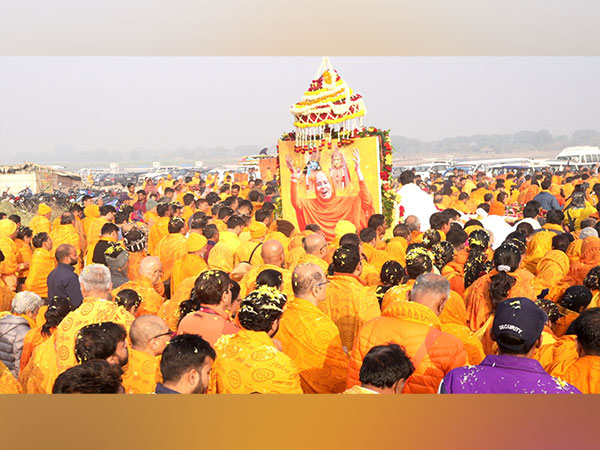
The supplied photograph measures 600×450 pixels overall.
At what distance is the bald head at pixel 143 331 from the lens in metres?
3.20

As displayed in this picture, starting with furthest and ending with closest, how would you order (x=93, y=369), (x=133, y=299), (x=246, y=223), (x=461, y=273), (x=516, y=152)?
(x=516, y=152), (x=246, y=223), (x=461, y=273), (x=133, y=299), (x=93, y=369)

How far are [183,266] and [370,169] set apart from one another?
3.88 m

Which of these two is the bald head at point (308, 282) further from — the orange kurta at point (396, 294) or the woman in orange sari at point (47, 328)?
the woman in orange sari at point (47, 328)

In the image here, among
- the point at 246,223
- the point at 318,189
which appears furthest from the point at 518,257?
the point at 318,189

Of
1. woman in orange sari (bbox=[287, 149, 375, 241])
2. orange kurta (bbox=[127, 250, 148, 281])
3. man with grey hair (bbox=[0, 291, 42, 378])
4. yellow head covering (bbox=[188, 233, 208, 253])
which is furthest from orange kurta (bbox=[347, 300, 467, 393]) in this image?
woman in orange sari (bbox=[287, 149, 375, 241])

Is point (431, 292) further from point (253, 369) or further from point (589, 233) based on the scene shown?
point (589, 233)

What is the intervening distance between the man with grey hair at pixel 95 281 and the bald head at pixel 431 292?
2.07 metres

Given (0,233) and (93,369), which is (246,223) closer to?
(0,233)

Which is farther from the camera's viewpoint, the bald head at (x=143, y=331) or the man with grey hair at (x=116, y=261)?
the man with grey hair at (x=116, y=261)

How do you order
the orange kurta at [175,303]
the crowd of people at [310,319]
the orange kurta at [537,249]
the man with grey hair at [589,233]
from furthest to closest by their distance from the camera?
the orange kurta at [537,249] < the man with grey hair at [589,233] < the orange kurta at [175,303] < the crowd of people at [310,319]

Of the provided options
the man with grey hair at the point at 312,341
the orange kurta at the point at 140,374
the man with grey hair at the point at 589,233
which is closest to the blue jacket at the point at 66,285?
the orange kurta at the point at 140,374

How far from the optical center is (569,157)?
60.0ft

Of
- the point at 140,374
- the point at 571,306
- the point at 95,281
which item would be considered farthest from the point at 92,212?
the point at 571,306

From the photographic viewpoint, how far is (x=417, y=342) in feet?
9.47
